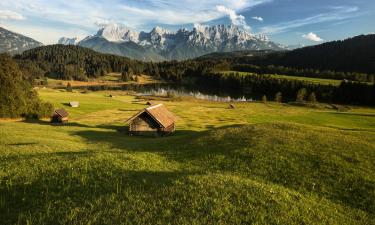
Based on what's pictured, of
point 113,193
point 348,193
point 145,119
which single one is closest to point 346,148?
point 348,193

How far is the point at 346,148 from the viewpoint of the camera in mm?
28406

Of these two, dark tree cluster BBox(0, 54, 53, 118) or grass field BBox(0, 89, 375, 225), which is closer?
grass field BBox(0, 89, 375, 225)

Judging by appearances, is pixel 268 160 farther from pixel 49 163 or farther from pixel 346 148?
pixel 49 163

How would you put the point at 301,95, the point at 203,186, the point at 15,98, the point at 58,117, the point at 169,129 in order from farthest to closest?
the point at 301,95, the point at 15,98, the point at 58,117, the point at 169,129, the point at 203,186

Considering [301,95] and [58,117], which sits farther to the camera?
[301,95]

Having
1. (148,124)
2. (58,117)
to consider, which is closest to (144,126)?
(148,124)

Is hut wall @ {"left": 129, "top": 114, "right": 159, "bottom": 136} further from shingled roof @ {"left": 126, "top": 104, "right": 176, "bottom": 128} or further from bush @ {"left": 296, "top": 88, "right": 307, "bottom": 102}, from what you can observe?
bush @ {"left": 296, "top": 88, "right": 307, "bottom": 102}

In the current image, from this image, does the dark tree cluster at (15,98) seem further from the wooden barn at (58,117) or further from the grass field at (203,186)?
the grass field at (203,186)

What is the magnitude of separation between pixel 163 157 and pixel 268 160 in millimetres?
9148

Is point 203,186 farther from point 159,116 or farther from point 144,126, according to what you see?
point 144,126

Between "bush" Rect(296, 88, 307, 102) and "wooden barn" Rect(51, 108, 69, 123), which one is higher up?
"bush" Rect(296, 88, 307, 102)

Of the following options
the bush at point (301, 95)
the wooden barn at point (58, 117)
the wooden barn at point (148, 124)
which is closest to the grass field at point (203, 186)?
the wooden barn at point (148, 124)

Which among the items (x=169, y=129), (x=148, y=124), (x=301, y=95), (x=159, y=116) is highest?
(x=301, y=95)

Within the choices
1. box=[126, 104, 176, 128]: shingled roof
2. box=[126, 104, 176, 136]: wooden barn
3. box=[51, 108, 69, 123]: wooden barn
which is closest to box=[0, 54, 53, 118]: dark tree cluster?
box=[51, 108, 69, 123]: wooden barn
